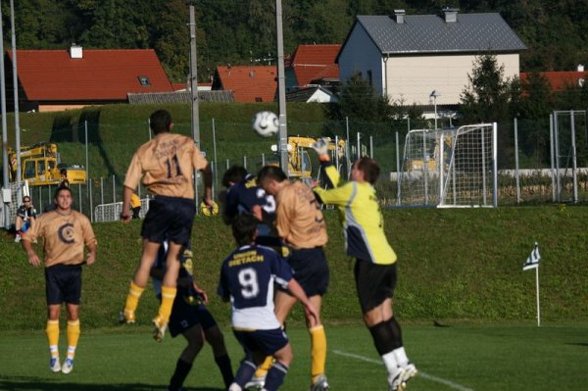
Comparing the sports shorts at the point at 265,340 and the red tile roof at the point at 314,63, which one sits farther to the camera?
the red tile roof at the point at 314,63

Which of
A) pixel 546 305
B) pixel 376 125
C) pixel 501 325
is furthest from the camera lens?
pixel 376 125

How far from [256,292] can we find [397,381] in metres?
1.98

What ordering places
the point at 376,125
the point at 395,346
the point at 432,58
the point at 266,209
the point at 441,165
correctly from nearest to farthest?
the point at 395,346 < the point at 266,209 < the point at 441,165 < the point at 376,125 < the point at 432,58

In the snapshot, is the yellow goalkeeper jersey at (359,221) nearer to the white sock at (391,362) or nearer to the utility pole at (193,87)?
the white sock at (391,362)

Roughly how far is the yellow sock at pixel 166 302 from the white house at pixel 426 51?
67166 millimetres

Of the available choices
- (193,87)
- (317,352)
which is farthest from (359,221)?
(193,87)

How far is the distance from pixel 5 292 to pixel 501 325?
446 inches

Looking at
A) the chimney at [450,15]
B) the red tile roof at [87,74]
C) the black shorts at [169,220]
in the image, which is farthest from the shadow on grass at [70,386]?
the chimney at [450,15]

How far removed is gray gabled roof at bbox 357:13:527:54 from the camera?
8281 cm

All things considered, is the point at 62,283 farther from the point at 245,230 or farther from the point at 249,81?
the point at 249,81

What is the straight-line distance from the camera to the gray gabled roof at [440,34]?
82812 mm

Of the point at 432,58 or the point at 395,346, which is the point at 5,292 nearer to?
the point at 395,346

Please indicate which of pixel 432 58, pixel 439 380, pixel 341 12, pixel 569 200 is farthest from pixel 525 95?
pixel 341 12

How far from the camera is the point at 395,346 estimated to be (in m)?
13.1
